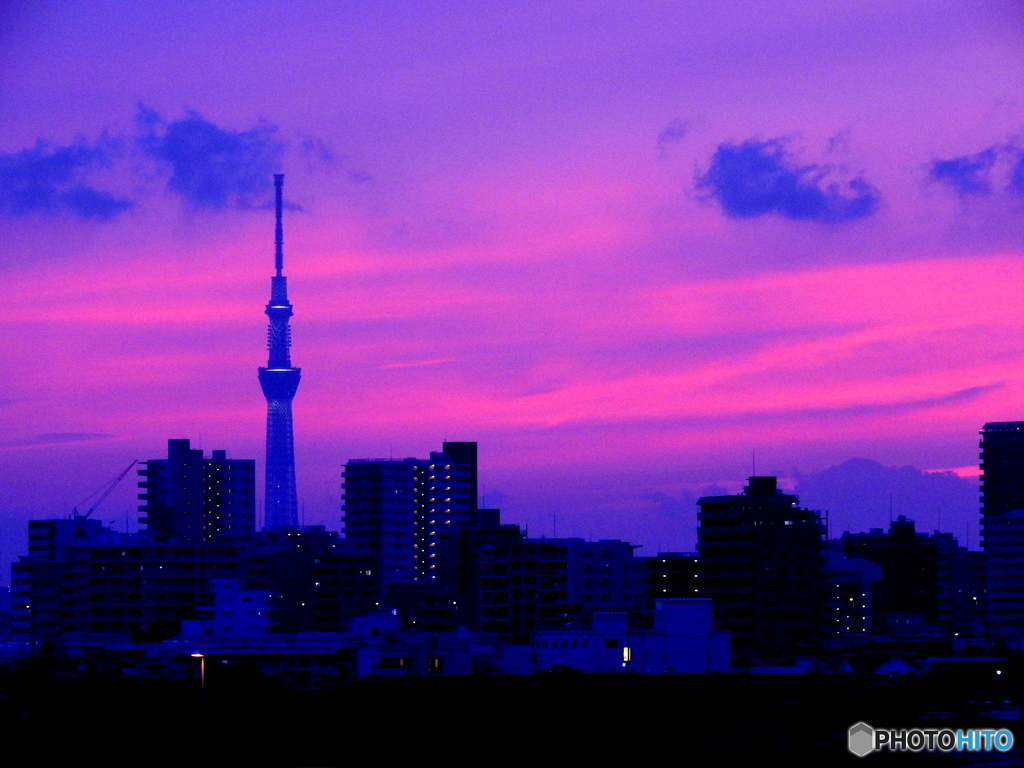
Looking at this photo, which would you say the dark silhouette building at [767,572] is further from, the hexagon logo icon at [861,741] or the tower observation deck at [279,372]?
the tower observation deck at [279,372]

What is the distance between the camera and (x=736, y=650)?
8006 centimetres

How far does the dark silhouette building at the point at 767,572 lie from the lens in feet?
266

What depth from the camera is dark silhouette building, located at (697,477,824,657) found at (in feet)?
266

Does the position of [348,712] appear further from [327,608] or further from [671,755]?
[327,608]

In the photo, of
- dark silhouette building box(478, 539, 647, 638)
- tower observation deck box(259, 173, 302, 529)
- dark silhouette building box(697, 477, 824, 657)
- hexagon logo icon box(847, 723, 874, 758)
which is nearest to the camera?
hexagon logo icon box(847, 723, 874, 758)

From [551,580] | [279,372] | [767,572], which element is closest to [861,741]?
[767,572]

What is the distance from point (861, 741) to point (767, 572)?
49.7 m

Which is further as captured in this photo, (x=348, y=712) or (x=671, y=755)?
(x=348, y=712)

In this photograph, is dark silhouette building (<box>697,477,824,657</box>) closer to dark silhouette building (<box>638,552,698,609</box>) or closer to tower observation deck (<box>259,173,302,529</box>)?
dark silhouette building (<box>638,552,698,609</box>)

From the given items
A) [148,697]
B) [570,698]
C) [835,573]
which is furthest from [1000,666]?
[835,573]

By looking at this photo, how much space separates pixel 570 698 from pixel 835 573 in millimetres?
50281

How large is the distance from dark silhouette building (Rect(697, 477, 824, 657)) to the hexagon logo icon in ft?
159

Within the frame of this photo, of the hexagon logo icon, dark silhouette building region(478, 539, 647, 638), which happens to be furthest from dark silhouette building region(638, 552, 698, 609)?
the hexagon logo icon

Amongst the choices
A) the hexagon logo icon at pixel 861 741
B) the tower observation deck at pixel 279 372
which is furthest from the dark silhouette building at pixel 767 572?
the tower observation deck at pixel 279 372
